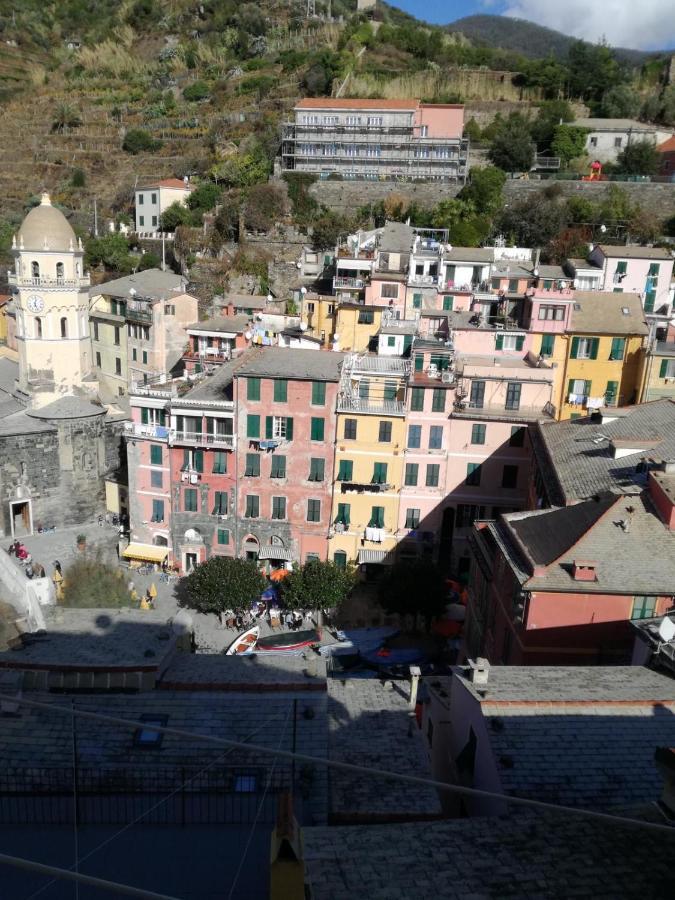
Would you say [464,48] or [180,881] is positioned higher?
[464,48]

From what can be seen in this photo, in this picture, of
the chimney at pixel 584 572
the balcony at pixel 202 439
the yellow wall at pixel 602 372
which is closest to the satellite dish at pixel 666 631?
the chimney at pixel 584 572

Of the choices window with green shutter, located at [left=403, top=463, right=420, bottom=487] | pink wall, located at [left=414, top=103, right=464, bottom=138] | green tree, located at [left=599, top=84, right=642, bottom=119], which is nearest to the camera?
window with green shutter, located at [left=403, top=463, right=420, bottom=487]

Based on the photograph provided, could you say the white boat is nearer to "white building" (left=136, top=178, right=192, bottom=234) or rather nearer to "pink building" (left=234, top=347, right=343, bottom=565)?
"pink building" (left=234, top=347, right=343, bottom=565)

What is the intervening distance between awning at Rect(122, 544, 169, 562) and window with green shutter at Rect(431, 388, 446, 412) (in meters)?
13.2

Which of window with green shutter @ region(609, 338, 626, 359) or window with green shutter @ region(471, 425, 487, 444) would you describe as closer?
window with green shutter @ region(471, 425, 487, 444)

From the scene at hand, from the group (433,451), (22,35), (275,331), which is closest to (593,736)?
(433,451)

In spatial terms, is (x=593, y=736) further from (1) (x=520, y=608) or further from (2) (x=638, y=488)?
(2) (x=638, y=488)

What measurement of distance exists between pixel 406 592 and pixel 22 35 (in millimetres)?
108080

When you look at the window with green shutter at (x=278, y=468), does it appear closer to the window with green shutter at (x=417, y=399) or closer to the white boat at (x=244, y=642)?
the window with green shutter at (x=417, y=399)

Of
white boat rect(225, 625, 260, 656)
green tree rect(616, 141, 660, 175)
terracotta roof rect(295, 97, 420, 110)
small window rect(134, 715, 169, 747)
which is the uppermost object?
terracotta roof rect(295, 97, 420, 110)

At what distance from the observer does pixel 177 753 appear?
12445 mm

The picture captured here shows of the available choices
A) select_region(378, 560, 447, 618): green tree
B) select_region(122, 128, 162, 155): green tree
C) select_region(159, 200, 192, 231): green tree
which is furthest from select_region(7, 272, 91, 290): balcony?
select_region(122, 128, 162, 155): green tree

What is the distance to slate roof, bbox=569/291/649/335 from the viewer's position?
35094 mm

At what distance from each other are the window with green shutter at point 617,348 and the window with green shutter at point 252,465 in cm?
1829
